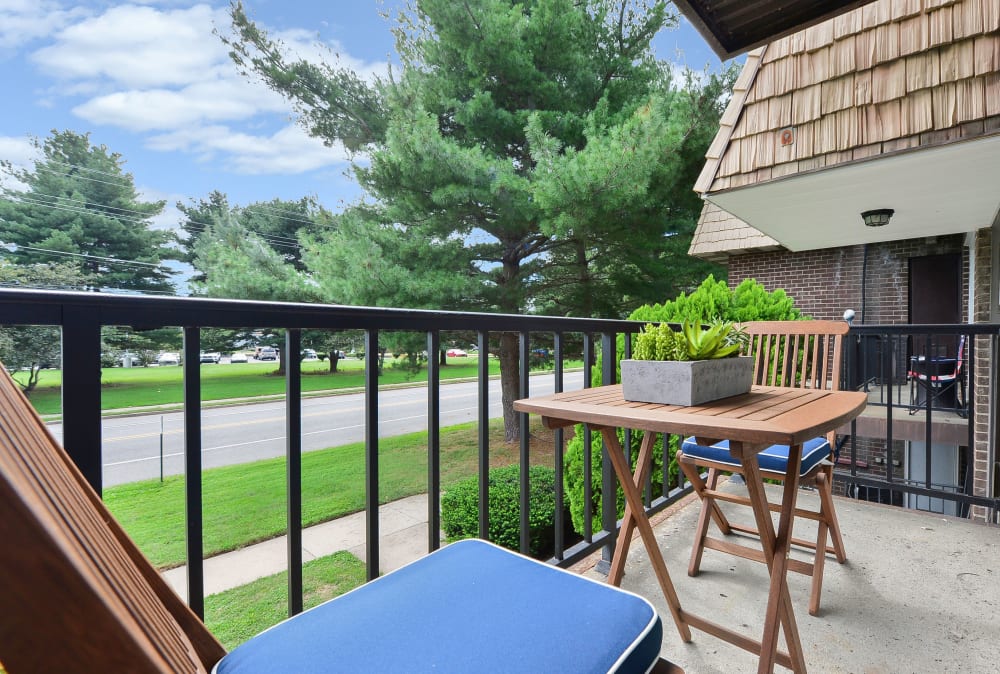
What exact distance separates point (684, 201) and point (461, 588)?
974 centimetres

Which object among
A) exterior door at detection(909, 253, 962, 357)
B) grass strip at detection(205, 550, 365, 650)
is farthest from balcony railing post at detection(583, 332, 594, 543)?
exterior door at detection(909, 253, 962, 357)

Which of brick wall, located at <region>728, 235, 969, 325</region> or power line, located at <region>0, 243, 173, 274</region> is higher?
power line, located at <region>0, 243, 173, 274</region>

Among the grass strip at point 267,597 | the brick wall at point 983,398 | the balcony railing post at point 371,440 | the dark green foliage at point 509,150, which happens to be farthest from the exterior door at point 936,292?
the balcony railing post at point 371,440

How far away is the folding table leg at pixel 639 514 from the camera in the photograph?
149 centimetres

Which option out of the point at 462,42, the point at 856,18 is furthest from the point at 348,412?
the point at 856,18

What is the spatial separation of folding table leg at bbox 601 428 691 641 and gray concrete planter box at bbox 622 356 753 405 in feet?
0.52

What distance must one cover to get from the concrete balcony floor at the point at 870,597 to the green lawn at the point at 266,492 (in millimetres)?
6473

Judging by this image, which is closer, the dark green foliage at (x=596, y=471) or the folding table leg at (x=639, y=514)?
the folding table leg at (x=639, y=514)

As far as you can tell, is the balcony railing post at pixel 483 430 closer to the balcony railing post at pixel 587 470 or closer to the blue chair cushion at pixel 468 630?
the balcony railing post at pixel 587 470

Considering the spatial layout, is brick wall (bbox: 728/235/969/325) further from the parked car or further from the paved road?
the parked car

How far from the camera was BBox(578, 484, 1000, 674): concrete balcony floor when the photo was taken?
162 centimetres

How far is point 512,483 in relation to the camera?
5.13m

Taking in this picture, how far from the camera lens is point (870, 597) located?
6.42 ft

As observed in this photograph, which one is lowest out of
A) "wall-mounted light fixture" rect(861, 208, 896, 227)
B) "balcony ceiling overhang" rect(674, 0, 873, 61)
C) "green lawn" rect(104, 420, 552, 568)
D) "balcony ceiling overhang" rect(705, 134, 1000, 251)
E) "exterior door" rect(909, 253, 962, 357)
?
"green lawn" rect(104, 420, 552, 568)
